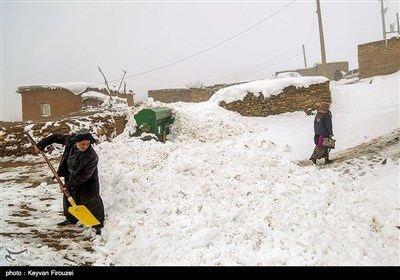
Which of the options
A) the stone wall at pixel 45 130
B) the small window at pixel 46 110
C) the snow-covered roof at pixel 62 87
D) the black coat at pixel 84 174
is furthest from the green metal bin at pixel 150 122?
the small window at pixel 46 110

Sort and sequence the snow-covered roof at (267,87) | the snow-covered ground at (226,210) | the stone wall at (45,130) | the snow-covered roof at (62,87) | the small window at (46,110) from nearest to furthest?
the snow-covered ground at (226,210) < the stone wall at (45,130) < the snow-covered roof at (267,87) < the snow-covered roof at (62,87) < the small window at (46,110)

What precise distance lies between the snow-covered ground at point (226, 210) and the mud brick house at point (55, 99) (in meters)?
15.1

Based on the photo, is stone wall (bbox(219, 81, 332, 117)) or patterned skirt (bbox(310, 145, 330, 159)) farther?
stone wall (bbox(219, 81, 332, 117))

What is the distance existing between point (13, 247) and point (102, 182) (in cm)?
261

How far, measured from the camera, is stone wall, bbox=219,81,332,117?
12.4m

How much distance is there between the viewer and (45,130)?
10422 mm

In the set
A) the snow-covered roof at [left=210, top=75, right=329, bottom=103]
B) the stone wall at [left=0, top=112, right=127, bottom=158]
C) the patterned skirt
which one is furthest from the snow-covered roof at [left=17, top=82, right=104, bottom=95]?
the patterned skirt

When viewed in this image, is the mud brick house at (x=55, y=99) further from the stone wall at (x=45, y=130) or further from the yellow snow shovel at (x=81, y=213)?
the yellow snow shovel at (x=81, y=213)

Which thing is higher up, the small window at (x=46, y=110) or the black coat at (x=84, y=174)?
the small window at (x=46, y=110)

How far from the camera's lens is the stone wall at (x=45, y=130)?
988cm

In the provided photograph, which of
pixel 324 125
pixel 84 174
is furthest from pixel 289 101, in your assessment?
pixel 84 174

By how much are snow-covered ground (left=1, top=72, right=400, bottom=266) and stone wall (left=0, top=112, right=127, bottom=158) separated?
2.31 m

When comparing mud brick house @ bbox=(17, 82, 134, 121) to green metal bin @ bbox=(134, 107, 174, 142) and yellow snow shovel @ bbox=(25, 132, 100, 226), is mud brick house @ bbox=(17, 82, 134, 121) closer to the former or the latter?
green metal bin @ bbox=(134, 107, 174, 142)
